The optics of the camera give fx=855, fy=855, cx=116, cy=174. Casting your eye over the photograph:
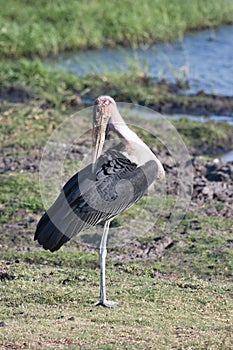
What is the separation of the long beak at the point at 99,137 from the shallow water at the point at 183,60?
9.71 m

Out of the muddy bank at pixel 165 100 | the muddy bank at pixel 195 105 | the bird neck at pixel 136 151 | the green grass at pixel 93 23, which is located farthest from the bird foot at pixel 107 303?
the green grass at pixel 93 23

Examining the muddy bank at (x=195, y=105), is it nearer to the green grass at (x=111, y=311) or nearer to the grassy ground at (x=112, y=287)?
the grassy ground at (x=112, y=287)

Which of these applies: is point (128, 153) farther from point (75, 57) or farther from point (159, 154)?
point (75, 57)

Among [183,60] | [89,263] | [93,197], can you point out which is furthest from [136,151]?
[183,60]

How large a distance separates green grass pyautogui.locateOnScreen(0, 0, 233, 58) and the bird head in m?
11.6

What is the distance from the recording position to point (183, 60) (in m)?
19.9

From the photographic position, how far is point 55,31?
20562 mm

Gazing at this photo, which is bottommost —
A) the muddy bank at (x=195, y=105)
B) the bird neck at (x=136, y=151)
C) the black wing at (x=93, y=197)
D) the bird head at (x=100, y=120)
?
the muddy bank at (x=195, y=105)

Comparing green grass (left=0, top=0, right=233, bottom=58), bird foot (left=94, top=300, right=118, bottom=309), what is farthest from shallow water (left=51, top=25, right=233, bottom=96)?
bird foot (left=94, top=300, right=118, bottom=309)

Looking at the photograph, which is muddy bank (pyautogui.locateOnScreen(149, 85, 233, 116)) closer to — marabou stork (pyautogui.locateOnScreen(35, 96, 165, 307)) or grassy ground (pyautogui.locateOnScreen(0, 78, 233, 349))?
grassy ground (pyautogui.locateOnScreen(0, 78, 233, 349))

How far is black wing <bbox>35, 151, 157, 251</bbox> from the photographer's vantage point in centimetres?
765

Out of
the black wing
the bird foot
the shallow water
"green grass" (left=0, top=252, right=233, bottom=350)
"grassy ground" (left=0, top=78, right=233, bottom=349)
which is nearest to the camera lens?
"green grass" (left=0, top=252, right=233, bottom=350)

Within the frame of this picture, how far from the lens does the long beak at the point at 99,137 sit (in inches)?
313

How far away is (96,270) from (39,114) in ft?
20.0
